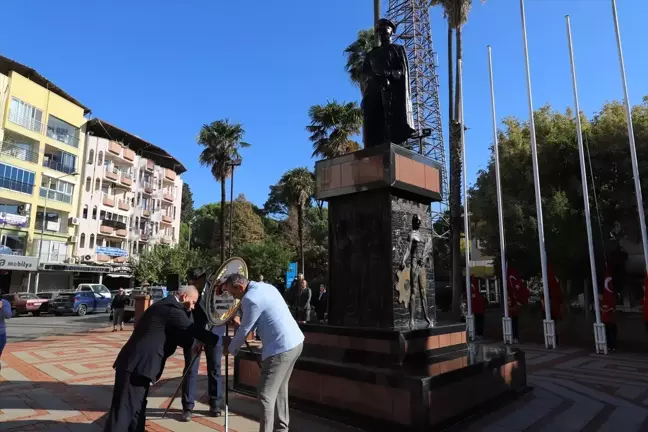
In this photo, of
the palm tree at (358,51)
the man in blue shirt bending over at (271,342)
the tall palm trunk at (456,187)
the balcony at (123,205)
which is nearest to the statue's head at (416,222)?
the man in blue shirt bending over at (271,342)

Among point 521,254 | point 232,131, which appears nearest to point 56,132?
point 232,131

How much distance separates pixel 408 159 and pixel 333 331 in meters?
2.83

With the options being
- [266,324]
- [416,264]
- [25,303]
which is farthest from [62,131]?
[266,324]

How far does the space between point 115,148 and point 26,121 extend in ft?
34.9

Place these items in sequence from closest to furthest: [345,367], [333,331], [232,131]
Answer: [345,367] → [333,331] → [232,131]

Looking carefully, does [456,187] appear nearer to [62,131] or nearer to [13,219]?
[13,219]

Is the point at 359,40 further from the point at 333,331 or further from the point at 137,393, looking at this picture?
the point at 137,393

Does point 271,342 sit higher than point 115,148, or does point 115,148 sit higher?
point 115,148

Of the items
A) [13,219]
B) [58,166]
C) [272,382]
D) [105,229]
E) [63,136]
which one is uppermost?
[63,136]

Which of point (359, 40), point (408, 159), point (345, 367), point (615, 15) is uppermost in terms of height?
point (359, 40)

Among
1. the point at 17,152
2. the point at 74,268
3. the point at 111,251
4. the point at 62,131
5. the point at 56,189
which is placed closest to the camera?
the point at 17,152

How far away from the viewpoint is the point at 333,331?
20.2 feet

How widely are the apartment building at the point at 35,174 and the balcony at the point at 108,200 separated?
3.48 m

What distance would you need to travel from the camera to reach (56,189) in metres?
38.1
